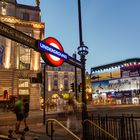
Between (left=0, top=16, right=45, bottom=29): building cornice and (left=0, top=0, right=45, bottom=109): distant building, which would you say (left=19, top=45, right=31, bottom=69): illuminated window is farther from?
(left=0, top=16, right=45, bottom=29): building cornice

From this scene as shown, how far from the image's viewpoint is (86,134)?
9.45 metres

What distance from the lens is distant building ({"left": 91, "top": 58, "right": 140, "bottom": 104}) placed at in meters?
70.2

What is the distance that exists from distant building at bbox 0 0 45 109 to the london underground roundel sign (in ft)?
99.4

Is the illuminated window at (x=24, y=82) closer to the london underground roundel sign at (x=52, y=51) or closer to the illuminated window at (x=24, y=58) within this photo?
the illuminated window at (x=24, y=58)

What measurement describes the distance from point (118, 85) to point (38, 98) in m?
39.9

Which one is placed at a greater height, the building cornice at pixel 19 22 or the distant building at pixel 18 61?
the building cornice at pixel 19 22

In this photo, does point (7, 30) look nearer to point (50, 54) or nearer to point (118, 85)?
point (50, 54)

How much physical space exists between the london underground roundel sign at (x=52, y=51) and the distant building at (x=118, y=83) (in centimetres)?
6193

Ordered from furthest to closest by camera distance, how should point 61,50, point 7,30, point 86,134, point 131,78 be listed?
point 131,78 < point 86,134 < point 61,50 < point 7,30

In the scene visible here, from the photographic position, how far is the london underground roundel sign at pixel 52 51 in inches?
298

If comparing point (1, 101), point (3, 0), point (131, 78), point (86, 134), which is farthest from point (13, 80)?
point (131, 78)

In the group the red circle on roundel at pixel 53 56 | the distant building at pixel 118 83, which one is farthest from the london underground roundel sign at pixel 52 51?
the distant building at pixel 118 83

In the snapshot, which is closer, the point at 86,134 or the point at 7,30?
the point at 7,30

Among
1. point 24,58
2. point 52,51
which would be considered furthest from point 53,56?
point 24,58
